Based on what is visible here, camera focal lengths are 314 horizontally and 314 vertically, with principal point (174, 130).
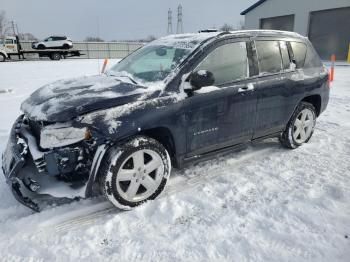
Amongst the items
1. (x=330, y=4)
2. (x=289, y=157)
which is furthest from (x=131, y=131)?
(x=330, y=4)

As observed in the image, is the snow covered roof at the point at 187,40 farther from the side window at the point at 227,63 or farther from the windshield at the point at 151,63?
the side window at the point at 227,63

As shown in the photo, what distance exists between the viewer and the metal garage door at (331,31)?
2505cm

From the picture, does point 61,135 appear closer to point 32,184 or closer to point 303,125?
point 32,184

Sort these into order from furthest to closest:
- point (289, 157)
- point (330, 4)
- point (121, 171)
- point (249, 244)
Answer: point (330, 4), point (289, 157), point (121, 171), point (249, 244)

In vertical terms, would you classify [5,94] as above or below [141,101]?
below

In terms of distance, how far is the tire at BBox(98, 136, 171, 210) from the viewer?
308cm

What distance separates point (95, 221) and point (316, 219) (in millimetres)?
2198

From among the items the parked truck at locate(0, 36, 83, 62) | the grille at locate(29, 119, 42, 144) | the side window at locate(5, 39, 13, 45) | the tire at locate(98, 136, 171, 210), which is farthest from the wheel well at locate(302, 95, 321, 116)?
the side window at locate(5, 39, 13, 45)

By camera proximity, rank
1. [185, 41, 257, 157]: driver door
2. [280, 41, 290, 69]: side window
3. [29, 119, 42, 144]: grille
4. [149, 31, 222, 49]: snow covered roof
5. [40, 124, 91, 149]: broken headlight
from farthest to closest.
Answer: [280, 41, 290, 69]: side window < [149, 31, 222, 49]: snow covered roof < [185, 41, 257, 157]: driver door < [29, 119, 42, 144]: grille < [40, 124, 91, 149]: broken headlight

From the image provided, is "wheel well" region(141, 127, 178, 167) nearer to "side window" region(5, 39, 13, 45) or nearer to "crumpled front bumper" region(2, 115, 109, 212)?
"crumpled front bumper" region(2, 115, 109, 212)

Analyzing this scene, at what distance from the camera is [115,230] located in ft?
9.77

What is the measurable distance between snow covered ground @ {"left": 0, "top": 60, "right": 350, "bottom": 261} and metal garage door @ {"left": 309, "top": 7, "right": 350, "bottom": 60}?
82.0 ft

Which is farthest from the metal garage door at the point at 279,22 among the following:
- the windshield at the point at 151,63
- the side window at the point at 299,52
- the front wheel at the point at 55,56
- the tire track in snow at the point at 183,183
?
the windshield at the point at 151,63

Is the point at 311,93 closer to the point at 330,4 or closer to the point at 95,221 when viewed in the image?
the point at 95,221
